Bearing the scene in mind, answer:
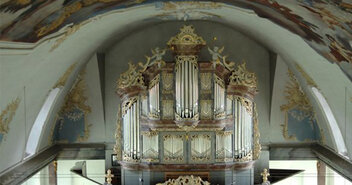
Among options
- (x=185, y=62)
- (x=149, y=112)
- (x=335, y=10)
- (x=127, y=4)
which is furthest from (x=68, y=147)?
(x=335, y=10)

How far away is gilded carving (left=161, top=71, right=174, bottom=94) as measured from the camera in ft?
43.7

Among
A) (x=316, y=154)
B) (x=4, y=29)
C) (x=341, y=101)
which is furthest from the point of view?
(x=316, y=154)

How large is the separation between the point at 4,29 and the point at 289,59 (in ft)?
30.3

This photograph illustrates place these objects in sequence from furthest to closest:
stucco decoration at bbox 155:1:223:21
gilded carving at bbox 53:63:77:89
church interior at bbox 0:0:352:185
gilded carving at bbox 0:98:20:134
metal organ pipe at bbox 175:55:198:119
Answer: gilded carving at bbox 53:63:77:89 → metal organ pipe at bbox 175:55:198:119 → stucco decoration at bbox 155:1:223:21 → gilded carving at bbox 0:98:20:134 → church interior at bbox 0:0:352:185

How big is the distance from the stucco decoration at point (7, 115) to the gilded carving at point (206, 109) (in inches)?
193

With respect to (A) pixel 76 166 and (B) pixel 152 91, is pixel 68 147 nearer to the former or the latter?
(A) pixel 76 166

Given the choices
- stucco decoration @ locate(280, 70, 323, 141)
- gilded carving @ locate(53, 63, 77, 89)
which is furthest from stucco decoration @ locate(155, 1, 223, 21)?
stucco decoration @ locate(280, 70, 323, 141)

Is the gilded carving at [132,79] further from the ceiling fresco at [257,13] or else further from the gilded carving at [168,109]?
the ceiling fresco at [257,13]

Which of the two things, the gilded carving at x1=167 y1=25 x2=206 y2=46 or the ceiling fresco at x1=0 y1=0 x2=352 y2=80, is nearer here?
the ceiling fresco at x1=0 y1=0 x2=352 y2=80

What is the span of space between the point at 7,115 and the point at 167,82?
4.60 metres

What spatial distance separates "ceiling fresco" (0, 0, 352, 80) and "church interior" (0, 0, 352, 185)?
0.12 ft

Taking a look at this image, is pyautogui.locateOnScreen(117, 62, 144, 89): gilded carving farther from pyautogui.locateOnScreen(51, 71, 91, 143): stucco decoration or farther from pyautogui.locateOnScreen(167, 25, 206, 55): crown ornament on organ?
pyautogui.locateOnScreen(51, 71, 91, 143): stucco decoration

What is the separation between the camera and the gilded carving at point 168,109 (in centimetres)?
1333

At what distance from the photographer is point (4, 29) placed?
714cm
